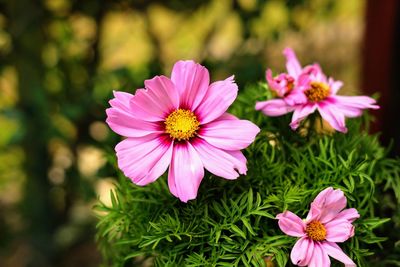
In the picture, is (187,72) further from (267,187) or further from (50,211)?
(50,211)

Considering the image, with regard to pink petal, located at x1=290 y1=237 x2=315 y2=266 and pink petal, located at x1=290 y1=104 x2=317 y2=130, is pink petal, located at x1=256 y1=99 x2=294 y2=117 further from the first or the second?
pink petal, located at x1=290 y1=237 x2=315 y2=266

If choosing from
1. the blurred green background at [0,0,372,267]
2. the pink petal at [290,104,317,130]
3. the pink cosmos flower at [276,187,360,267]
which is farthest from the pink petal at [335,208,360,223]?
the blurred green background at [0,0,372,267]

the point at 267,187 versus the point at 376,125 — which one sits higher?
the point at 267,187

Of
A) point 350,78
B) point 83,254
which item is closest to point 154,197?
point 83,254

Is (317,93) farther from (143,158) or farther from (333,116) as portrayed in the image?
A: (143,158)

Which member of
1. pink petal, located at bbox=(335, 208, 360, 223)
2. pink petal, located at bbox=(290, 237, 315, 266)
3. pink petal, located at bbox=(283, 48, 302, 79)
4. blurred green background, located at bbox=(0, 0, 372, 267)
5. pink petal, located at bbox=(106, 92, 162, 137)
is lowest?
blurred green background, located at bbox=(0, 0, 372, 267)

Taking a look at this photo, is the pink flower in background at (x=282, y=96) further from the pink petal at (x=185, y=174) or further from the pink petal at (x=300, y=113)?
the pink petal at (x=185, y=174)
